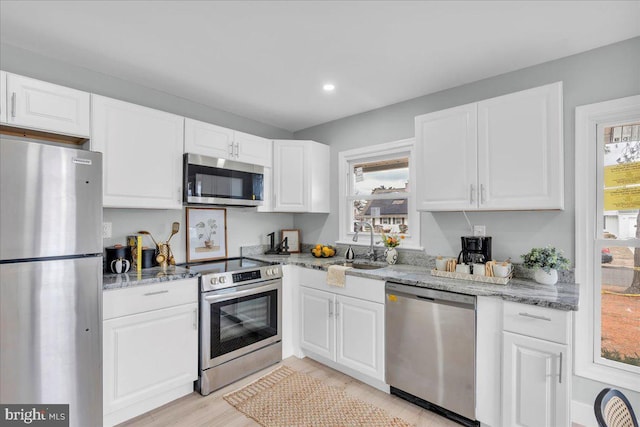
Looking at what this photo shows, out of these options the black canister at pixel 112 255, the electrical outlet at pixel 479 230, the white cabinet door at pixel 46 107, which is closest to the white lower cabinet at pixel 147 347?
the black canister at pixel 112 255

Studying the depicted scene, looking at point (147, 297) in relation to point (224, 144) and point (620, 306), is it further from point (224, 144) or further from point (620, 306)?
point (620, 306)

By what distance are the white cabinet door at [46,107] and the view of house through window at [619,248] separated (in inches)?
140

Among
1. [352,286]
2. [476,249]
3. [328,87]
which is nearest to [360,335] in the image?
[352,286]

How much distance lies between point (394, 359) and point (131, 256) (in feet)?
7.22

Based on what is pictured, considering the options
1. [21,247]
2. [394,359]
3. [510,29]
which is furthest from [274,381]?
[510,29]

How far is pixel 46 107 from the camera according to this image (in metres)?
1.98

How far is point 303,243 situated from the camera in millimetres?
3947

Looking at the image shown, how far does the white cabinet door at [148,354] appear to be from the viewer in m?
2.02

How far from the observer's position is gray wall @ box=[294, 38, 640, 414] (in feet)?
6.66

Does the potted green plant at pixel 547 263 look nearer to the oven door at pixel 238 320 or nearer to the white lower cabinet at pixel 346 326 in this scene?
the white lower cabinet at pixel 346 326

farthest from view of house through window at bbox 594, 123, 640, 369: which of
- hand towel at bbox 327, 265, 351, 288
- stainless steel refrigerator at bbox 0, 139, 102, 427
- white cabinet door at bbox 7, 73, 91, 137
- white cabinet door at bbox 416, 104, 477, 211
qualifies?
white cabinet door at bbox 7, 73, 91, 137

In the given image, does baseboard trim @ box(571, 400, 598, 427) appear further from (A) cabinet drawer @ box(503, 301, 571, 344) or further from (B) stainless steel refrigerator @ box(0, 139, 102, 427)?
(B) stainless steel refrigerator @ box(0, 139, 102, 427)

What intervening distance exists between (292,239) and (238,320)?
1382 mm

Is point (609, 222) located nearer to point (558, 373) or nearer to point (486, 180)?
point (486, 180)
